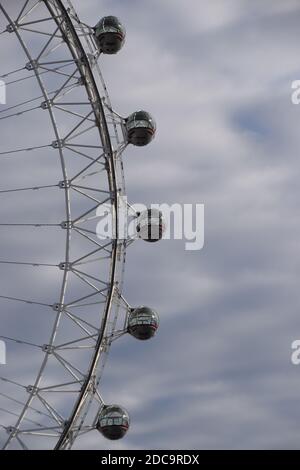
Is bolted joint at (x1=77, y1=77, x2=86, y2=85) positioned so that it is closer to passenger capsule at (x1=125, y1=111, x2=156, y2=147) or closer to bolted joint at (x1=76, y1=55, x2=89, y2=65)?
bolted joint at (x1=76, y1=55, x2=89, y2=65)

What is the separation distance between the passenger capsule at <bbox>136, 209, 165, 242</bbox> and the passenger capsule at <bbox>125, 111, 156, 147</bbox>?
214 cm

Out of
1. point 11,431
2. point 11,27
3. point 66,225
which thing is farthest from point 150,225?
point 11,431

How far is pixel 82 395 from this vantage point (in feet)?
152

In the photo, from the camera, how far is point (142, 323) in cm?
4800

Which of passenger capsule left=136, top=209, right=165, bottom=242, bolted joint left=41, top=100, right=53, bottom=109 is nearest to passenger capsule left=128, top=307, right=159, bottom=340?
passenger capsule left=136, top=209, right=165, bottom=242

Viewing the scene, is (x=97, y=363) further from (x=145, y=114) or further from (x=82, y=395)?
(x=145, y=114)

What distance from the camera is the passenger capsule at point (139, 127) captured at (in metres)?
48.5

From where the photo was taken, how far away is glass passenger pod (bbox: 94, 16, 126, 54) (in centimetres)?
4863

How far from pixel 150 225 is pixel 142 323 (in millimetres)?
3016

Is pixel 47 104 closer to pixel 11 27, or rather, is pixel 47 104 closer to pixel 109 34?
pixel 11 27

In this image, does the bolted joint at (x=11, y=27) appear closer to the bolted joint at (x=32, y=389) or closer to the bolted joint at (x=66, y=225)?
the bolted joint at (x=66, y=225)
